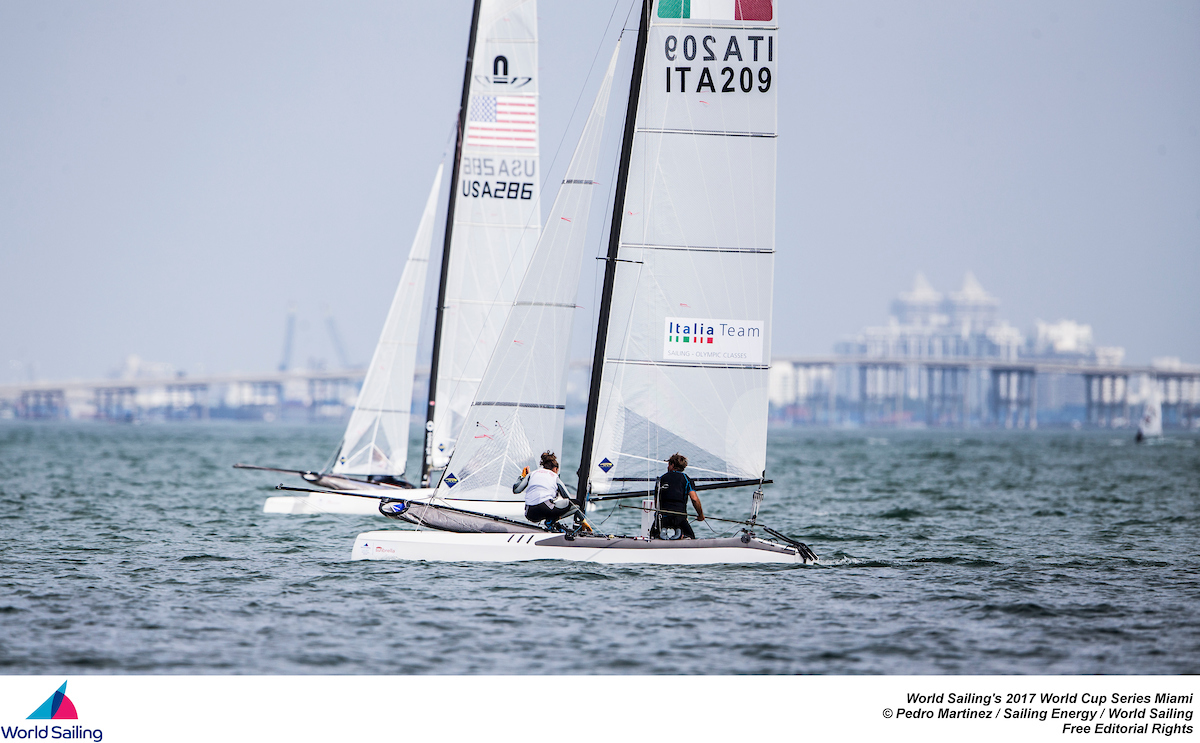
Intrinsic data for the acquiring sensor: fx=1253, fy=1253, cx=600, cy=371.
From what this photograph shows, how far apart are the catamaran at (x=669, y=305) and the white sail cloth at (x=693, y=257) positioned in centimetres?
2

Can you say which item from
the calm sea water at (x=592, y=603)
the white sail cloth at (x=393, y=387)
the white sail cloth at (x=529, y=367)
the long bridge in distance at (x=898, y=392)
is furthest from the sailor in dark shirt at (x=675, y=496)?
the long bridge in distance at (x=898, y=392)

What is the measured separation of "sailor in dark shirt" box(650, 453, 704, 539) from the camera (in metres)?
13.4

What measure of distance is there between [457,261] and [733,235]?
7723mm

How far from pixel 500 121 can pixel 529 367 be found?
753 centimetres

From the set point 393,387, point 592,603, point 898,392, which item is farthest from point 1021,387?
point 592,603

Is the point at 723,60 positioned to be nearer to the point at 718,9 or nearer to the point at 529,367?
the point at 718,9

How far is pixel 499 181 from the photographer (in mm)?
20719

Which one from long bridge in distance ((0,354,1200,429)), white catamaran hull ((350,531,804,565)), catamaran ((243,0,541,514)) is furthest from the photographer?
long bridge in distance ((0,354,1200,429))

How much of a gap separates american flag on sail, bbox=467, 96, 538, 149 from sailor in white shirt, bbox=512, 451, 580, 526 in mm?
8587
